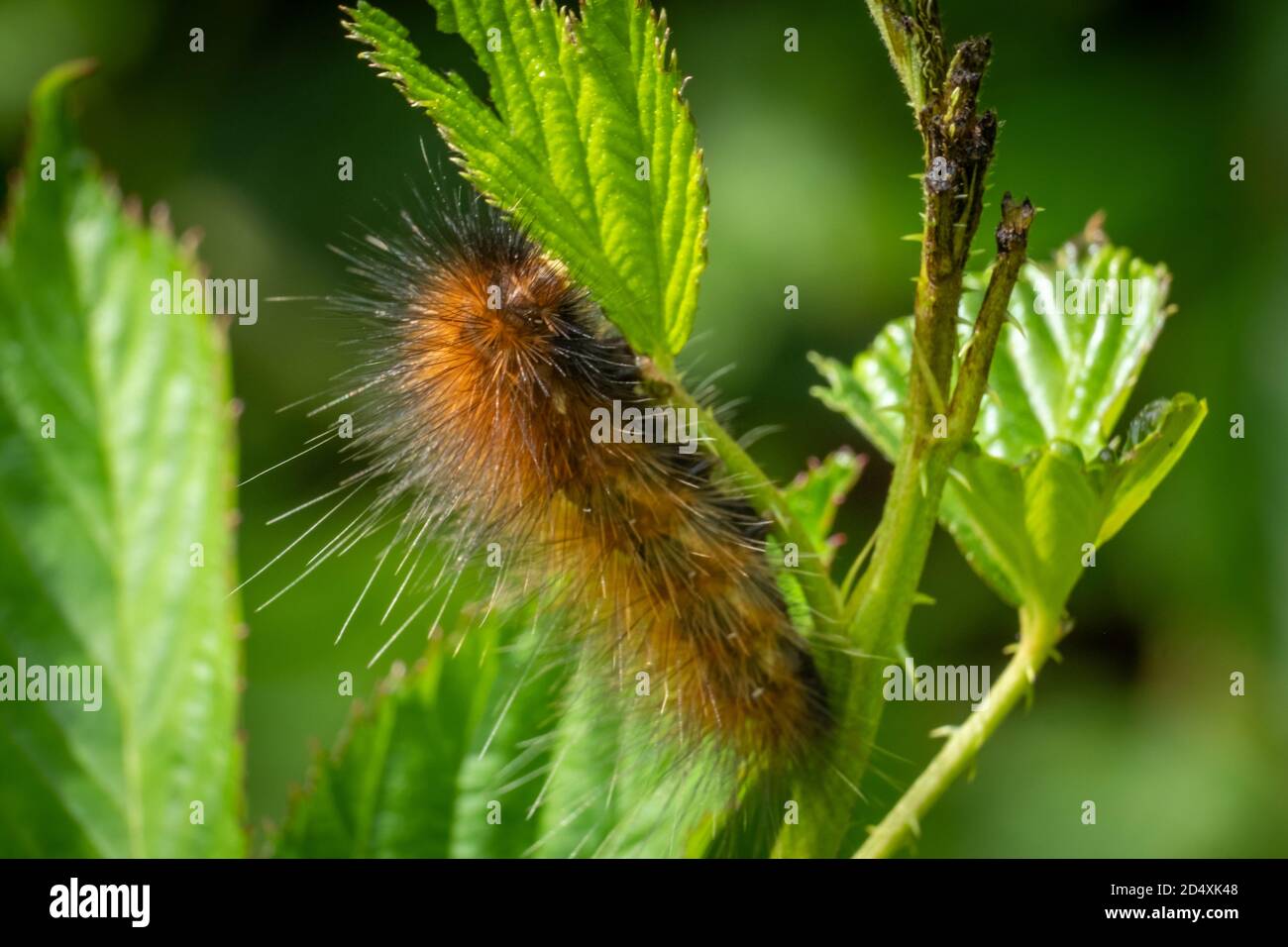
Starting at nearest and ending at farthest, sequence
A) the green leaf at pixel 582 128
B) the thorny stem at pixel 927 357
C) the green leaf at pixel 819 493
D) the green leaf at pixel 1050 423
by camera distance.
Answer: the thorny stem at pixel 927 357 < the green leaf at pixel 582 128 < the green leaf at pixel 1050 423 < the green leaf at pixel 819 493

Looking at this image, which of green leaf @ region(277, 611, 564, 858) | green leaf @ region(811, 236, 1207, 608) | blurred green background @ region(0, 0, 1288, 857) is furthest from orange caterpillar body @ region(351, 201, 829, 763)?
blurred green background @ region(0, 0, 1288, 857)

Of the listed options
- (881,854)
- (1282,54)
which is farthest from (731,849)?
(1282,54)

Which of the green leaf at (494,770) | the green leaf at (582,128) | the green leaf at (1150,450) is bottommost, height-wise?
the green leaf at (494,770)

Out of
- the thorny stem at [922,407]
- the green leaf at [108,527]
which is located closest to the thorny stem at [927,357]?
the thorny stem at [922,407]

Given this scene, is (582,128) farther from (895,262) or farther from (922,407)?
(895,262)

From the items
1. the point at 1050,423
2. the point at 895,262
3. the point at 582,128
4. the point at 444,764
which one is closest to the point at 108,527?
the point at 444,764

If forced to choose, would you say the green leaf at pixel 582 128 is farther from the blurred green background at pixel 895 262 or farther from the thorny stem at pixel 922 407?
the blurred green background at pixel 895 262

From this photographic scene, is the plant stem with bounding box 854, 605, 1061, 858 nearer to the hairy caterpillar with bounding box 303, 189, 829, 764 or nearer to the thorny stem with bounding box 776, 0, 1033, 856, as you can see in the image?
the thorny stem with bounding box 776, 0, 1033, 856
